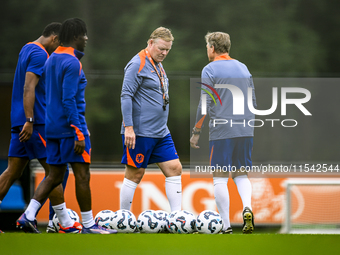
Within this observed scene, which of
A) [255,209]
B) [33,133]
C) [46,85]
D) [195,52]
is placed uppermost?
[195,52]

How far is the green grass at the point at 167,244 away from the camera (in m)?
2.64

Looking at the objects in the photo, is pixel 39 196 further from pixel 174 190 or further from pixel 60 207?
pixel 174 190

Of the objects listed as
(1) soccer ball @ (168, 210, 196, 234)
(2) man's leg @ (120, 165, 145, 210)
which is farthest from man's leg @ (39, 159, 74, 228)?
(1) soccer ball @ (168, 210, 196, 234)

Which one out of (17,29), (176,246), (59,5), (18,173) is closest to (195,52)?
(59,5)

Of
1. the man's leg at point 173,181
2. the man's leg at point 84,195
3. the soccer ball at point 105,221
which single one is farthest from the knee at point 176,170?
the man's leg at point 84,195

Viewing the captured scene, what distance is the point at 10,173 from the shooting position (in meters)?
3.54

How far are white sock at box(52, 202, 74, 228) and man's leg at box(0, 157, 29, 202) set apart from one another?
376 mm

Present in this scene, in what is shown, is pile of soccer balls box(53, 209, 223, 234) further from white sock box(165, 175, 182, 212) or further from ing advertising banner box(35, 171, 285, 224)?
ing advertising banner box(35, 171, 285, 224)

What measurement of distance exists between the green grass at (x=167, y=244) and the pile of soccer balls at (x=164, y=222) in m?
0.24

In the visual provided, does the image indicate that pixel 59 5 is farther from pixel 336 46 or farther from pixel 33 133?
pixel 336 46

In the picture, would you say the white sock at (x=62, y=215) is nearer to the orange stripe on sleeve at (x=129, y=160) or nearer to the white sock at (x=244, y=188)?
the orange stripe on sleeve at (x=129, y=160)

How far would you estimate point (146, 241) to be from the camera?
9.60ft

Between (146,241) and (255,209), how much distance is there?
7.24 feet

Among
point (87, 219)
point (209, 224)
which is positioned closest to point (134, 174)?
point (87, 219)
